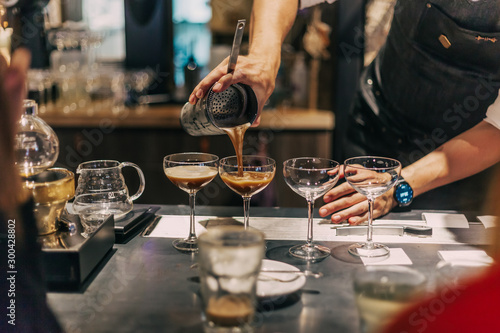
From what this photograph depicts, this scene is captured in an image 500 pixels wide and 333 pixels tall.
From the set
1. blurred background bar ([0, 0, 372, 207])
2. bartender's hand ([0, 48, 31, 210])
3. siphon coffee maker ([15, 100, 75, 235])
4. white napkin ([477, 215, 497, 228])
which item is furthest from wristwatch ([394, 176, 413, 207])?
blurred background bar ([0, 0, 372, 207])

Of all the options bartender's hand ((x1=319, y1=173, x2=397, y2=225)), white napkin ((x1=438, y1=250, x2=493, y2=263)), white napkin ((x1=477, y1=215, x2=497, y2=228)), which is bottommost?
white napkin ((x1=477, y1=215, x2=497, y2=228))

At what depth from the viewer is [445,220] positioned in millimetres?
1483

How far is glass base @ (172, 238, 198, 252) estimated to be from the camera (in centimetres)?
127

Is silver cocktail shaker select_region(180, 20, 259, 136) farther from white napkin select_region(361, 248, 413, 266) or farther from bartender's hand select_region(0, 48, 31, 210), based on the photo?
bartender's hand select_region(0, 48, 31, 210)

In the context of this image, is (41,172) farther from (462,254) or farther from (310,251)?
(462,254)

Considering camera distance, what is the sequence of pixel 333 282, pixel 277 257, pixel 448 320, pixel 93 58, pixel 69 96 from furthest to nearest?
pixel 93 58
pixel 69 96
pixel 277 257
pixel 333 282
pixel 448 320

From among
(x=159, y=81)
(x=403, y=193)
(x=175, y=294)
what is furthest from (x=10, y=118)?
(x=159, y=81)

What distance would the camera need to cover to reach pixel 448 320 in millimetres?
666

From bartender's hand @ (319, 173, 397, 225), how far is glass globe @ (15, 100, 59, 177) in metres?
0.73

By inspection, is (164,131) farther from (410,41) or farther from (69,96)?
(410,41)

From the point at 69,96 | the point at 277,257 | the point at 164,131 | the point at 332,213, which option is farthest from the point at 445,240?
the point at 69,96

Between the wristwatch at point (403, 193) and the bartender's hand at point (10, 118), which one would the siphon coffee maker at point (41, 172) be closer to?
the bartender's hand at point (10, 118)

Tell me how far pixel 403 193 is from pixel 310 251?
1.43 feet

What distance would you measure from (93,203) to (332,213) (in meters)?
0.68
